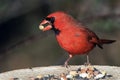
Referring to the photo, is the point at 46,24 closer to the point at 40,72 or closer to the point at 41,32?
the point at 40,72

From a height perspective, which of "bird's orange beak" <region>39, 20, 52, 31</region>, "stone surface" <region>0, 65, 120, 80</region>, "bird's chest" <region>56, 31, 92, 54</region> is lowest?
"stone surface" <region>0, 65, 120, 80</region>

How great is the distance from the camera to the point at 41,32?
1065cm

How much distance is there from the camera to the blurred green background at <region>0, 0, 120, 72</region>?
395 inches

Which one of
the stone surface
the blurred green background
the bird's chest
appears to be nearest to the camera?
the stone surface

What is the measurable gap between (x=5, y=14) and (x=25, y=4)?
46cm

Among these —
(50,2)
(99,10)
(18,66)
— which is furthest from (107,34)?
(18,66)

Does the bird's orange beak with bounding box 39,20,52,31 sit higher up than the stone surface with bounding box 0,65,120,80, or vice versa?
the bird's orange beak with bounding box 39,20,52,31

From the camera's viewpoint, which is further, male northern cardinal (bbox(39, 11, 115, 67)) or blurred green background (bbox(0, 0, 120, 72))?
blurred green background (bbox(0, 0, 120, 72))

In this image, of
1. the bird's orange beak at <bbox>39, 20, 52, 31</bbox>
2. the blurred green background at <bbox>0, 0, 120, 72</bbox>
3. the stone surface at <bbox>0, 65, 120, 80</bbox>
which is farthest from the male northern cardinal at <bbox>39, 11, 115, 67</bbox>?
the blurred green background at <bbox>0, 0, 120, 72</bbox>

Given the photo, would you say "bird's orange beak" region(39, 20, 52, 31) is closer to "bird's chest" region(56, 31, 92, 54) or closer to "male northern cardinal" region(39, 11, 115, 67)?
"male northern cardinal" region(39, 11, 115, 67)

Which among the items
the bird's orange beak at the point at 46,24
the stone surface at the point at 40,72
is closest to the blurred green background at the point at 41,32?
the bird's orange beak at the point at 46,24

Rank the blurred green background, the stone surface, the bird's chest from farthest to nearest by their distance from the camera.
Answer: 1. the blurred green background
2. the bird's chest
3. the stone surface

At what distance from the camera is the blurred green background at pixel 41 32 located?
10023mm

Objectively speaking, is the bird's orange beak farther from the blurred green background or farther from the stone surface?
the blurred green background
